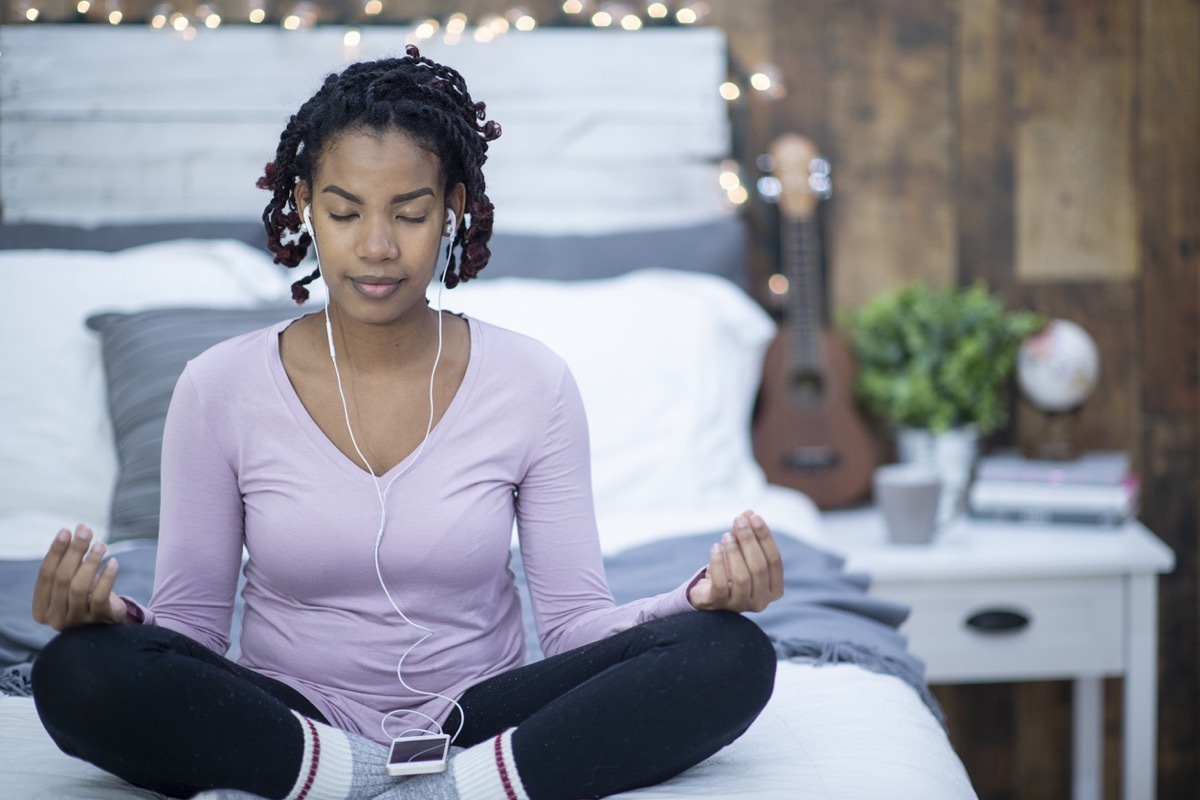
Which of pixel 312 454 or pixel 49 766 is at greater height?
pixel 312 454

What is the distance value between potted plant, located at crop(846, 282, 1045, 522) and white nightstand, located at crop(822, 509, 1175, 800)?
261 millimetres

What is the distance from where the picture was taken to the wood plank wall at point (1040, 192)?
261 centimetres

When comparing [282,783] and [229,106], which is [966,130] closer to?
[229,106]

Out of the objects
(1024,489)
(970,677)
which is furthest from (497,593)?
(1024,489)

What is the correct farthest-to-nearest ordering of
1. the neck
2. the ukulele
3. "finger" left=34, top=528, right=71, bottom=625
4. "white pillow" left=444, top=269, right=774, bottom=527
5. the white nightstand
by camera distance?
1. the ukulele
2. the white nightstand
3. "white pillow" left=444, top=269, right=774, bottom=527
4. the neck
5. "finger" left=34, top=528, right=71, bottom=625

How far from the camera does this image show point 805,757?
1.17 m

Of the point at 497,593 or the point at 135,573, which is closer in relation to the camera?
the point at 497,593

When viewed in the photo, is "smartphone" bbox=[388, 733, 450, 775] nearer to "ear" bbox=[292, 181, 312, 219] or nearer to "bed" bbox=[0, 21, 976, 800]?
"bed" bbox=[0, 21, 976, 800]

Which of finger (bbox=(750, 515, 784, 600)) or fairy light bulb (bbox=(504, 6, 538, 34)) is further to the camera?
fairy light bulb (bbox=(504, 6, 538, 34))

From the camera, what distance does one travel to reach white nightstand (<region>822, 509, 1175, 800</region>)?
2.13m

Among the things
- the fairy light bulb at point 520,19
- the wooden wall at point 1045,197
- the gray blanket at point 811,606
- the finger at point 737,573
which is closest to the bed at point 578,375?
the gray blanket at point 811,606

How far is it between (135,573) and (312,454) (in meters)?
0.51

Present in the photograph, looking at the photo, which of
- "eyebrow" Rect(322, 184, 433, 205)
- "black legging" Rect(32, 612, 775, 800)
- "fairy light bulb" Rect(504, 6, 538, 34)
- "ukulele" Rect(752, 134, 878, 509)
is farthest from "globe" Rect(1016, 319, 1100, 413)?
"eyebrow" Rect(322, 184, 433, 205)

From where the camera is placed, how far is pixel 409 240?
3.87 feet
